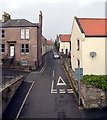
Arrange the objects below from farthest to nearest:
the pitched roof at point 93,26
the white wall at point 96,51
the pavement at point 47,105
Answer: the pitched roof at point 93,26 → the white wall at point 96,51 → the pavement at point 47,105

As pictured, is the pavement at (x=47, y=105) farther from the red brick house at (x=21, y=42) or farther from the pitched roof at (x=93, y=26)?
the red brick house at (x=21, y=42)

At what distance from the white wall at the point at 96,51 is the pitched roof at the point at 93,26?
2.95 ft

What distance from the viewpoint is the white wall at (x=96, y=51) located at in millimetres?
14102

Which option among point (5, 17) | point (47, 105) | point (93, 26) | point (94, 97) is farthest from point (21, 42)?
point (94, 97)

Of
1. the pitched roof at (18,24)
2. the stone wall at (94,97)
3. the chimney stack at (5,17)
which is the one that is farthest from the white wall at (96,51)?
the chimney stack at (5,17)

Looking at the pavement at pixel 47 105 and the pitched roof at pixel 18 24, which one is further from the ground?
the pitched roof at pixel 18 24

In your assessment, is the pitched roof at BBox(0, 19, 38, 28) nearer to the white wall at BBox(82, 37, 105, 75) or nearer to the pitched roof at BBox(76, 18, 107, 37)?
the pitched roof at BBox(76, 18, 107, 37)

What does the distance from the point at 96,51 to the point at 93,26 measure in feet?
14.3

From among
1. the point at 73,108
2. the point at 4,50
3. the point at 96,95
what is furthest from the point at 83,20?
the point at 4,50

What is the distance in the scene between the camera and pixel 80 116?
9.09 m

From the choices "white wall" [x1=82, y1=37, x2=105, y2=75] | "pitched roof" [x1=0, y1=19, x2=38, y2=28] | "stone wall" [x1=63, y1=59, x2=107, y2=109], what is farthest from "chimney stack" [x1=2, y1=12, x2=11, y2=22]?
"stone wall" [x1=63, y1=59, x2=107, y2=109]

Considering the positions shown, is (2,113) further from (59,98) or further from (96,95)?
(96,95)

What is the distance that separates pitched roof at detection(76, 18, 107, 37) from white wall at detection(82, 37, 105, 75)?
898mm

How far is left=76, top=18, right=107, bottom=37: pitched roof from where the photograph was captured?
1447cm
